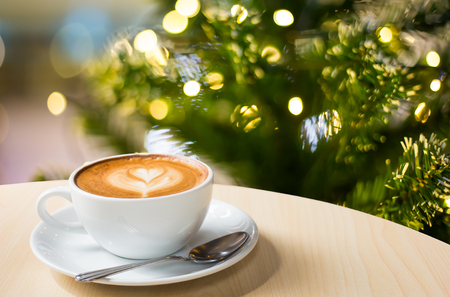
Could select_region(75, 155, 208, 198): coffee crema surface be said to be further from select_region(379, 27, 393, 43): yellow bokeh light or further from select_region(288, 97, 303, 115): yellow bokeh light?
select_region(379, 27, 393, 43): yellow bokeh light

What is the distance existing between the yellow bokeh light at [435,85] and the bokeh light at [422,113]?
5 cm

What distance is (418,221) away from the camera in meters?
0.82

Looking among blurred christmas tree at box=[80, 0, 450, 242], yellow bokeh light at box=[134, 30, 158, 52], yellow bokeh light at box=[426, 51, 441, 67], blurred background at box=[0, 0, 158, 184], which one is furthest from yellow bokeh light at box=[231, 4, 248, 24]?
blurred background at box=[0, 0, 158, 184]

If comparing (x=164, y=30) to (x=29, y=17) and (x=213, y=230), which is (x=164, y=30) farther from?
(x=29, y=17)

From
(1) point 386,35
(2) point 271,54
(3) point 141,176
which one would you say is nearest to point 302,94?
(2) point 271,54

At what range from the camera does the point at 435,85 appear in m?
0.78

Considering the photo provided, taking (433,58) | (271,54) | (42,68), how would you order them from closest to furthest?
(433,58) < (271,54) < (42,68)

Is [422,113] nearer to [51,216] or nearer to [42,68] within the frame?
[51,216]

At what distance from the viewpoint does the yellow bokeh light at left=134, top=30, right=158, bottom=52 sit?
91cm

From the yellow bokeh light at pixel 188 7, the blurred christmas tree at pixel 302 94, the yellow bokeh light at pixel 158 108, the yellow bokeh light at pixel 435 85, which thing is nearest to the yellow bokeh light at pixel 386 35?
the blurred christmas tree at pixel 302 94

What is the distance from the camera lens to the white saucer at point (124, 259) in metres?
0.32

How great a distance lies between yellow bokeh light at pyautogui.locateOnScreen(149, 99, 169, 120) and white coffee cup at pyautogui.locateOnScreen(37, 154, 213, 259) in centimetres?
53

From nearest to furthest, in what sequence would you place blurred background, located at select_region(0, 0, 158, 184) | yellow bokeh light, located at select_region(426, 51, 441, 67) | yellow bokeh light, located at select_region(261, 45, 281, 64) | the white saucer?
the white saucer
yellow bokeh light, located at select_region(426, 51, 441, 67)
yellow bokeh light, located at select_region(261, 45, 281, 64)
blurred background, located at select_region(0, 0, 158, 184)

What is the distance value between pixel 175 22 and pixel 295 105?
378 millimetres
